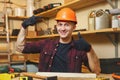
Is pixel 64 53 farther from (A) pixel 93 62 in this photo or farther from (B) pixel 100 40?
(B) pixel 100 40

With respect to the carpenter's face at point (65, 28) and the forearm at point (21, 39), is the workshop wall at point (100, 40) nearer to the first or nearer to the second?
the carpenter's face at point (65, 28)

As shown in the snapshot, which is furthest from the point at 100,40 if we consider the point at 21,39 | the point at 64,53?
the point at 21,39

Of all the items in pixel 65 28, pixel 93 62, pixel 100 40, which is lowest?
pixel 93 62

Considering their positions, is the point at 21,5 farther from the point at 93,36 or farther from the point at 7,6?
the point at 93,36

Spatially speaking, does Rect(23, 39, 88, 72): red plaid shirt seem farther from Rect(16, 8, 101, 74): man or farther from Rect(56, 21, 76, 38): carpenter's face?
Rect(56, 21, 76, 38): carpenter's face

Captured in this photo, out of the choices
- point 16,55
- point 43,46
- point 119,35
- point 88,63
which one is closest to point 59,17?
point 43,46

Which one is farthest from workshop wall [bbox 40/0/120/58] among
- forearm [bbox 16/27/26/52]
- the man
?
forearm [bbox 16/27/26/52]

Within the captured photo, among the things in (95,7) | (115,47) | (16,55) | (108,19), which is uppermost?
(95,7)

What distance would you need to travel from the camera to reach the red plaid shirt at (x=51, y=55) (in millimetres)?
2070

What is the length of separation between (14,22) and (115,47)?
7.85ft

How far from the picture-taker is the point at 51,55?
6.88 ft

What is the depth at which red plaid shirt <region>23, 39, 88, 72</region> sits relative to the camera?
2070mm

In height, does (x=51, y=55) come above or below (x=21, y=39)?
below

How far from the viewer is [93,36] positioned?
2.87 metres
